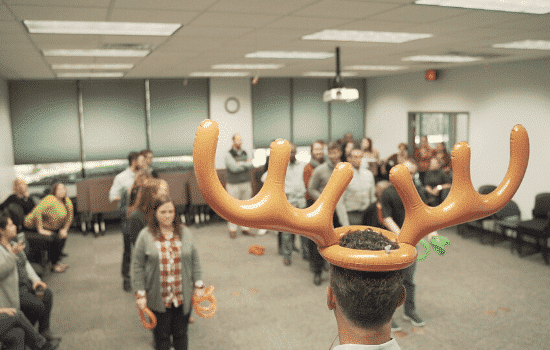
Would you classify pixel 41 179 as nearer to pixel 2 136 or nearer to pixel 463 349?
pixel 2 136

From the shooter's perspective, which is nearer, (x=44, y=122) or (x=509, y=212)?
(x=509, y=212)

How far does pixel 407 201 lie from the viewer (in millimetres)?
1312

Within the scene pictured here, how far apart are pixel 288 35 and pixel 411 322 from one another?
302 centimetres

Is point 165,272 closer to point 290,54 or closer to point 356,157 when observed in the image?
point 356,157

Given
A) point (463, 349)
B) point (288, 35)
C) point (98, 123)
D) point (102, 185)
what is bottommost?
point (463, 349)

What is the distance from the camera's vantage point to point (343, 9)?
3146 millimetres

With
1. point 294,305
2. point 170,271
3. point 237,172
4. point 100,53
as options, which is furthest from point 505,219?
point 100,53

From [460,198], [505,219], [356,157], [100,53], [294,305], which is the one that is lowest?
[294,305]

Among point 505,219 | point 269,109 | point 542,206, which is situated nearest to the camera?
point 542,206

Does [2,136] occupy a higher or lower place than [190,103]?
lower

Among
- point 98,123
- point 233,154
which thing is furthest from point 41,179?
point 233,154

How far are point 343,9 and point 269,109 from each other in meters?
7.34

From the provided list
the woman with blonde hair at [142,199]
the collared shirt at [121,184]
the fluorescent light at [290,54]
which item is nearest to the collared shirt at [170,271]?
the woman with blonde hair at [142,199]

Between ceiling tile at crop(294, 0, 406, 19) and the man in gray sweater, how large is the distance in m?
4.31
